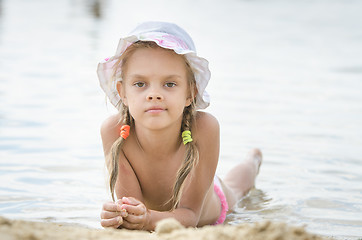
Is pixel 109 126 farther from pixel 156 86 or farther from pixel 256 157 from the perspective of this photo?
pixel 256 157

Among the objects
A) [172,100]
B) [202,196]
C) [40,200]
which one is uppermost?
[172,100]

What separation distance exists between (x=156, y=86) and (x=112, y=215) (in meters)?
0.76

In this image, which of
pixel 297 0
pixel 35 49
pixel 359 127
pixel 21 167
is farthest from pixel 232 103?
pixel 297 0

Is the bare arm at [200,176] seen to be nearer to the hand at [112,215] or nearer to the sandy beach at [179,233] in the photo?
the hand at [112,215]

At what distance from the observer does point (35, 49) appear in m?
11.2

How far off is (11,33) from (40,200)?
9627 mm

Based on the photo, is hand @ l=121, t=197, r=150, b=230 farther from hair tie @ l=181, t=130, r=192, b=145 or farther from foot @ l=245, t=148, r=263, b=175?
foot @ l=245, t=148, r=263, b=175

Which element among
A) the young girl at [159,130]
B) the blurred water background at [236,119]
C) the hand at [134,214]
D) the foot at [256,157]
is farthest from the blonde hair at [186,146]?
the foot at [256,157]

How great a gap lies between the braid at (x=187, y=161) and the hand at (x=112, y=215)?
1.55 ft

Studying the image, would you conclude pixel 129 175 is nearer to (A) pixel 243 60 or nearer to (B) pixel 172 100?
(B) pixel 172 100

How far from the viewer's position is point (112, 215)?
10.4 feet

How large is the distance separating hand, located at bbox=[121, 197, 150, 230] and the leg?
1492 mm

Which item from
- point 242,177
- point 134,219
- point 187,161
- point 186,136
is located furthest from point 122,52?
point 242,177

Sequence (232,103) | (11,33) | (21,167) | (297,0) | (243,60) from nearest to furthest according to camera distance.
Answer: (21,167), (232,103), (243,60), (11,33), (297,0)
